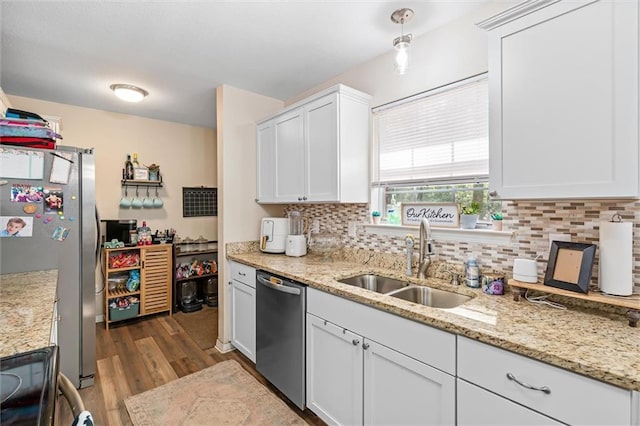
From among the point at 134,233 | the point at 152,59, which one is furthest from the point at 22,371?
the point at 134,233

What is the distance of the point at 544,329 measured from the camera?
1.11m

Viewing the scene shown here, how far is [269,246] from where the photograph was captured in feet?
9.30

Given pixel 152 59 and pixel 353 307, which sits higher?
pixel 152 59

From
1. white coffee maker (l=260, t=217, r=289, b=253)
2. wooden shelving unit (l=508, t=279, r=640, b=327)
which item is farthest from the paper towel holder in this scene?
white coffee maker (l=260, t=217, r=289, b=253)

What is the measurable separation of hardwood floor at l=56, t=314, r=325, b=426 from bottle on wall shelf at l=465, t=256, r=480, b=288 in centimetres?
124

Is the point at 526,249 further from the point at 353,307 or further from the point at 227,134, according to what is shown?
the point at 227,134

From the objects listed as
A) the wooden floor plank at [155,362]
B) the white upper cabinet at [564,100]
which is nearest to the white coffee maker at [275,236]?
the wooden floor plank at [155,362]

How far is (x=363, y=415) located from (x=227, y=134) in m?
2.44

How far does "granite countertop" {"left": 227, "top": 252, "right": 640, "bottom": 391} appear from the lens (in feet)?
2.89

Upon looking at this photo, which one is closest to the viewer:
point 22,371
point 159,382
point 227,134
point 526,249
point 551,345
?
point 22,371

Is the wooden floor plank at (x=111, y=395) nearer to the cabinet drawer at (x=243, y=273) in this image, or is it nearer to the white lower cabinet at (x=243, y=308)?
the white lower cabinet at (x=243, y=308)

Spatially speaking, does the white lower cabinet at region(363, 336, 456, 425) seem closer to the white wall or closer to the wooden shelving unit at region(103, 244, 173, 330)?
the white wall

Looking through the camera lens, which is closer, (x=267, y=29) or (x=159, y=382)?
(x=267, y=29)

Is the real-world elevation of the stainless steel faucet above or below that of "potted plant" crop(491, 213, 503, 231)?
below
